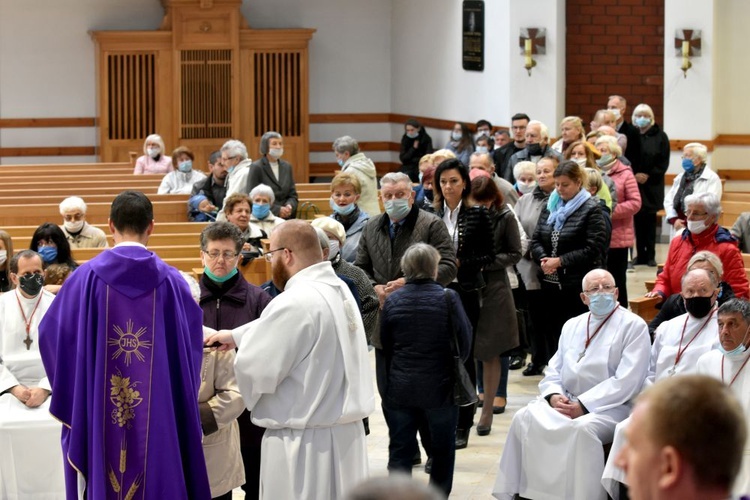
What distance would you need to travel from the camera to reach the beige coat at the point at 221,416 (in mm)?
4496

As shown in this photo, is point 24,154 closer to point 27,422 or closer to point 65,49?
point 65,49

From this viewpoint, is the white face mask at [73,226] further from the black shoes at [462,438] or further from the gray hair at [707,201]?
the gray hair at [707,201]

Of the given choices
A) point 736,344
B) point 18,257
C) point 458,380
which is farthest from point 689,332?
point 18,257

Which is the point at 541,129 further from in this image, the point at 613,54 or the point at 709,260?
the point at 613,54

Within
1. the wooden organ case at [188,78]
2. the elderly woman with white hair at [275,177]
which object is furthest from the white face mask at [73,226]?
the wooden organ case at [188,78]

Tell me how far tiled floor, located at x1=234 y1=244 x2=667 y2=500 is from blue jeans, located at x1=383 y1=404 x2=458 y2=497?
1.39ft

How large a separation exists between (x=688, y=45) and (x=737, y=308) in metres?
7.69

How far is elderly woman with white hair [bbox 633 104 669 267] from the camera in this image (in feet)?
39.0

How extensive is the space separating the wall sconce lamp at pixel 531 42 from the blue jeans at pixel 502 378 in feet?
22.1

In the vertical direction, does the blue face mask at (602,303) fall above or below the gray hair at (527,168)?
below

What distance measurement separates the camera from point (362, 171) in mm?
9758

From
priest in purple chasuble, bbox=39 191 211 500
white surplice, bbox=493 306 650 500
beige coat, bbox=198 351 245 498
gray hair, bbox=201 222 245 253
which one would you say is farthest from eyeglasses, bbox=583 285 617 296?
priest in purple chasuble, bbox=39 191 211 500

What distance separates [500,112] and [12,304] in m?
8.87

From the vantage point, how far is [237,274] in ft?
16.4
